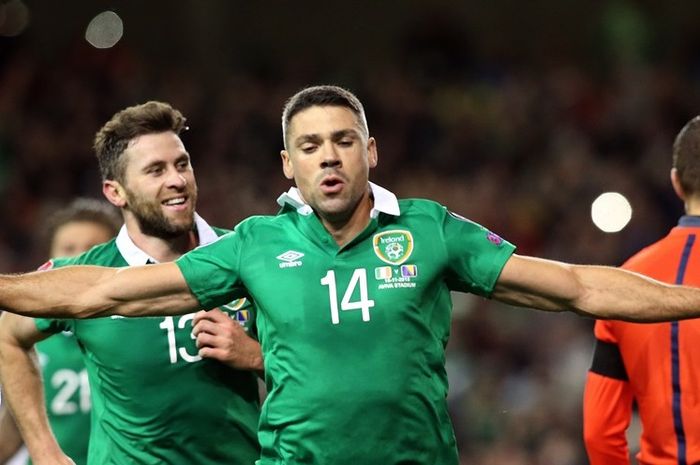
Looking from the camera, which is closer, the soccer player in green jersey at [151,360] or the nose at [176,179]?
the soccer player in green jersey at [151,360]

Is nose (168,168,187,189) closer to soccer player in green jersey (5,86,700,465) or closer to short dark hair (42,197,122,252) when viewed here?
soccer player in green jersey (5,86,700,465)

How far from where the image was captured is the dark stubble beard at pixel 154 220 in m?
5.27

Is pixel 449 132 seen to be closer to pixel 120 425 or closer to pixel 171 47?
pixel 171 47

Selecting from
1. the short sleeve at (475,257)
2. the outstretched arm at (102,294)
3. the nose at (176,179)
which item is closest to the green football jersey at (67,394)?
the nose at (176,179)

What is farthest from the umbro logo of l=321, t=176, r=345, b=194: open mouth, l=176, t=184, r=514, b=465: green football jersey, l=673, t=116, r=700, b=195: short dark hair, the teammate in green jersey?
the teammate in green jersey

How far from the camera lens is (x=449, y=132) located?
1314 centimetres

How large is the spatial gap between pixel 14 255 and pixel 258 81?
12.2 ft

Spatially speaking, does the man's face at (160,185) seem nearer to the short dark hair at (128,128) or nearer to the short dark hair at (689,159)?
the short dark hair at (128,128)

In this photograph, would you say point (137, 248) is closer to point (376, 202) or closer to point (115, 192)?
point (115, 192)

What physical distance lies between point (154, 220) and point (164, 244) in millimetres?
132

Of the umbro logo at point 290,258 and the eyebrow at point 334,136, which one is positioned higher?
the eyebrow at point 334,136

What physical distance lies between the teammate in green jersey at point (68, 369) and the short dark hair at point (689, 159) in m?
3.04

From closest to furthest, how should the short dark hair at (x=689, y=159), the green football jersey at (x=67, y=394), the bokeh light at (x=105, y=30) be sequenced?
the short dark hair at (x=689, y=159) < the green football jersey at (x=67, y=394) < the bokeh light at (x=105, y=30)

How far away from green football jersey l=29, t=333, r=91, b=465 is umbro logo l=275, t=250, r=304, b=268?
92.8 inches
